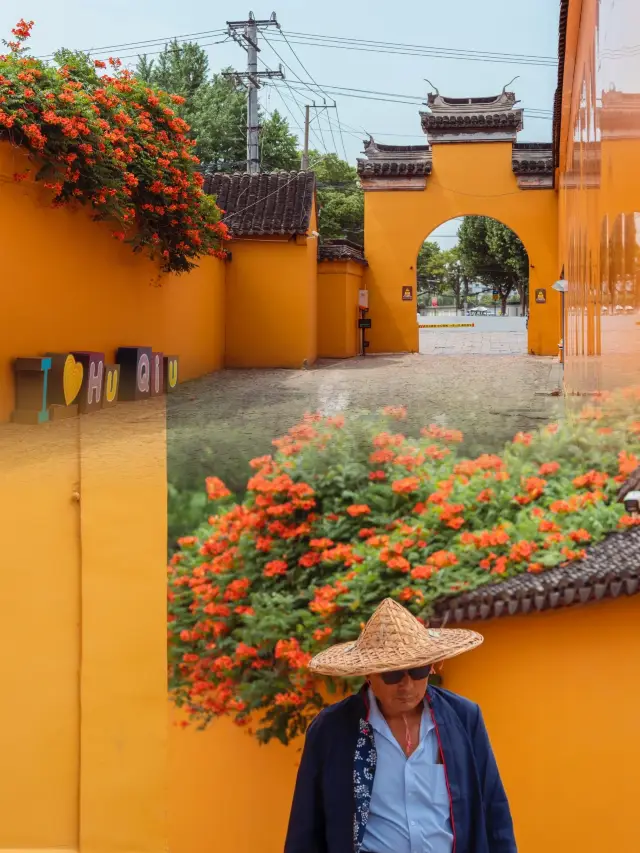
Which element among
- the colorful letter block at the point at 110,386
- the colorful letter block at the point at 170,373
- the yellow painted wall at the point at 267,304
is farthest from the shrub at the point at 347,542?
the yellow painted wall at the point at 267,304

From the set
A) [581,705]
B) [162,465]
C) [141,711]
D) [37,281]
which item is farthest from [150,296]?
[581,705]

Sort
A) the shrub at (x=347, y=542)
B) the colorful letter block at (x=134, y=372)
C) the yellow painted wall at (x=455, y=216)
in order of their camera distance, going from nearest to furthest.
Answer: the shrub at (x=347, y=542) < the colorful letter block at (x=134, y=372) < the yellow painted wall at (x=455, y=216)

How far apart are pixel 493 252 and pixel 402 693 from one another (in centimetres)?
2540

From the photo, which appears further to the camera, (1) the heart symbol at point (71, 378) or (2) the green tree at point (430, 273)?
(2) the green tree at point (430, 273)

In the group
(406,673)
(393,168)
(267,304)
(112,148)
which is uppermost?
(393,168)

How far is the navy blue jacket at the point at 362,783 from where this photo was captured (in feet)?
7.86

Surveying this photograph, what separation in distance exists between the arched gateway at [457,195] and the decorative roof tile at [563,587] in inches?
430

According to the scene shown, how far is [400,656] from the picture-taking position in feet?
8.13

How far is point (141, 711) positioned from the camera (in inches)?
137

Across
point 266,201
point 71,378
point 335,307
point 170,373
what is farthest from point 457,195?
point 71,378

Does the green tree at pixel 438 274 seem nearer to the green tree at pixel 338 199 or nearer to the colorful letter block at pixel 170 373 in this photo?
the green tree at pixel 338 199

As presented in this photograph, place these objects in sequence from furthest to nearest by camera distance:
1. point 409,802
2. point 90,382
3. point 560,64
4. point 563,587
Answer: point 560,64
point 90,382
point 563,587
point 409,802

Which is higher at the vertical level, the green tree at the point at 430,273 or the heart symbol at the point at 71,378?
the green tree at the point at 430,273

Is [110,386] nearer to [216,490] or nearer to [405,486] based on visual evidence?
[216,490]
